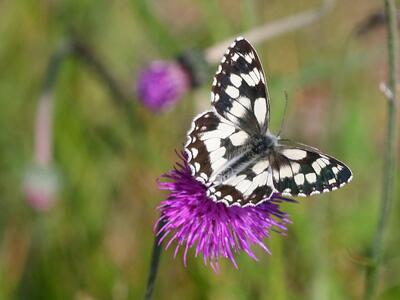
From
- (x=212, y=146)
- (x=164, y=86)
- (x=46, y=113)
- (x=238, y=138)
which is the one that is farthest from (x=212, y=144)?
(x=46, y=113)

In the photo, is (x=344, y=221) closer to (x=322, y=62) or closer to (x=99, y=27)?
(x=322, y=62)

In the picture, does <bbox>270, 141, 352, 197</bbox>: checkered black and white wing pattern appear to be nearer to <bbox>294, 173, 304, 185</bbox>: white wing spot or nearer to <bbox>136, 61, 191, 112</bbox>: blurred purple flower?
<bbox>294, 173, 304, 185</bbox>: white wing spot

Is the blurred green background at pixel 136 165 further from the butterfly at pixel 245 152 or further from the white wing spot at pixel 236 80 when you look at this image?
the white wing spot at pixel 236 80

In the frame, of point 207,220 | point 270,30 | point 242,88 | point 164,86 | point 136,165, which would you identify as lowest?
point 207,220

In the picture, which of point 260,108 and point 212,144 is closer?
point 212,144

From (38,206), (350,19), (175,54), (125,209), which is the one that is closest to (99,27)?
(175,54)

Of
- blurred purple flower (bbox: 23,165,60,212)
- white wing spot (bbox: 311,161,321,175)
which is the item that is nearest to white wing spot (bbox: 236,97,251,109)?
white wing spot (bbox: 311,161,321,175)

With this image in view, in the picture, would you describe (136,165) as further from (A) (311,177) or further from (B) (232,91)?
(A) (311,177)
